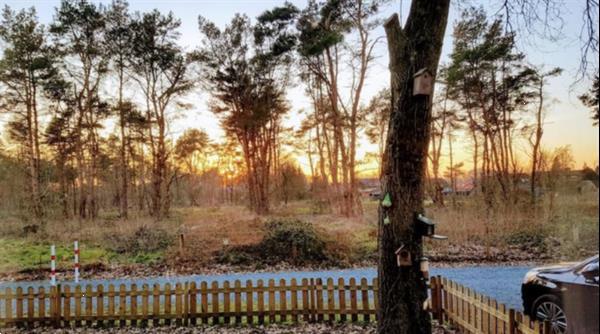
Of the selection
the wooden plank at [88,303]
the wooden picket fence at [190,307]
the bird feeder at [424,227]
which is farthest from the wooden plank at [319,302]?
the wooden plank at [88,303]

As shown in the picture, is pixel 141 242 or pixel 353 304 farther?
pixel 141 242

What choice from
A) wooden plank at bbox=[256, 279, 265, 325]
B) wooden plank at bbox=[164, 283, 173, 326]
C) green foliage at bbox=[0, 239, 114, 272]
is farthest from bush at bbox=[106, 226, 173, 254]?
wooden plank at bbox=[256, 279, 265, 325]

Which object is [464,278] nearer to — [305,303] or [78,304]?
[305,303]

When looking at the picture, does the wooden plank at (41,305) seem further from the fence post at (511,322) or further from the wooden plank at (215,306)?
the fence post at (511,322)

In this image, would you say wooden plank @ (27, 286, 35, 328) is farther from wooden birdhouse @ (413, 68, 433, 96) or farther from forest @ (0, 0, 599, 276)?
wooden birdhouse @ (413, 68, 433, 96)

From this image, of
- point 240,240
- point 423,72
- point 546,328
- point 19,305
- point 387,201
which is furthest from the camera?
point 240,240

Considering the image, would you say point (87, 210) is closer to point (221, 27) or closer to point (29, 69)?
point (29, 69)

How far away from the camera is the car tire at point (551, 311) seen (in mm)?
2125

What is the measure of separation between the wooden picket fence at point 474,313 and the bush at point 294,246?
10.4 ft

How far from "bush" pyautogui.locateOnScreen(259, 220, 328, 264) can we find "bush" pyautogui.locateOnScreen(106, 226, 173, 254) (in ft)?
7.29

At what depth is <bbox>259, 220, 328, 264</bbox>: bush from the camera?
6.37 m

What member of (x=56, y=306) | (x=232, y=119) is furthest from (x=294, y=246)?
(x=232, y=119)

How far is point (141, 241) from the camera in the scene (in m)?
7.16

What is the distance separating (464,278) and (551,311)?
245 cm
